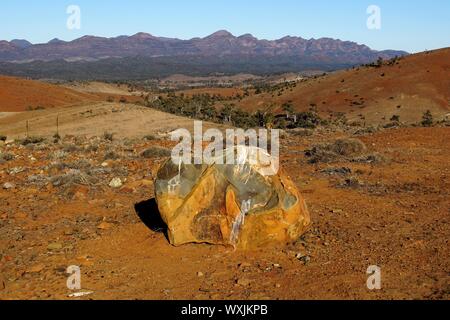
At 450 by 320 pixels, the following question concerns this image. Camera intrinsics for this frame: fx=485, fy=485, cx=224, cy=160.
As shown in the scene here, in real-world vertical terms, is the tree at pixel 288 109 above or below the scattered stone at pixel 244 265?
above

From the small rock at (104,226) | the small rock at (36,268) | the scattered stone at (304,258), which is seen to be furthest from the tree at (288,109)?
the small rock at (36,268)

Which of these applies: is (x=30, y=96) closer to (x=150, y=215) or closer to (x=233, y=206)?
(x=150, y=215)

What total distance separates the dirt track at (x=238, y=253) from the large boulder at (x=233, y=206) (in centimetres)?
22

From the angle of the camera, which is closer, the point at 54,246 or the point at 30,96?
the point at 54,246

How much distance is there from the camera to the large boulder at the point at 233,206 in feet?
24.3

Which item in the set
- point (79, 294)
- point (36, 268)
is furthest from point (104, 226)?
point (79, 294)

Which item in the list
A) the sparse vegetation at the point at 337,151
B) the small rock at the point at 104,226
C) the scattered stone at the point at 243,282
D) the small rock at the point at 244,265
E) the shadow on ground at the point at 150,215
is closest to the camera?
the scattered stone at the point at 243,282

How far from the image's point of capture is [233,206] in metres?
7.43

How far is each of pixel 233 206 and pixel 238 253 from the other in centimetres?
71

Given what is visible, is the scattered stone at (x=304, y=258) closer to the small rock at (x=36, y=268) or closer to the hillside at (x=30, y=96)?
the small rock at (x=36, y=268)

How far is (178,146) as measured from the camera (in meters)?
18.5

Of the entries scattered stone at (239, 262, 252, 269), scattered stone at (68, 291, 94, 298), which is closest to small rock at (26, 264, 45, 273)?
scattered stone at (68, 291, 94, 298)

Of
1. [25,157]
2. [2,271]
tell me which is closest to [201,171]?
[2,271]

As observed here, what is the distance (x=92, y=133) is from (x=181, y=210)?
21514 mm
